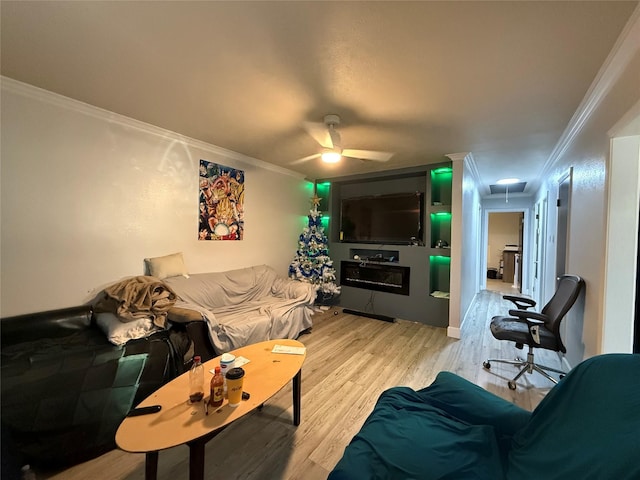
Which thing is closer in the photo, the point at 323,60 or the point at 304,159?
the point at 323,60

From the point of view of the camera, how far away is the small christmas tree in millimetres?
4574


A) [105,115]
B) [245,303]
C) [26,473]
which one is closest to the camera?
[26,473]

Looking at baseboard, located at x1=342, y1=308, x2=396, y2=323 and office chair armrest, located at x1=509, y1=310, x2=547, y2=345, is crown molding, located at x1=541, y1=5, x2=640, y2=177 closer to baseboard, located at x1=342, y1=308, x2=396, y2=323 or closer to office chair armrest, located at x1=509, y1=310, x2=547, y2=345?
office chair armrest, located at x1=509, y1=310, x2=547, y2=345

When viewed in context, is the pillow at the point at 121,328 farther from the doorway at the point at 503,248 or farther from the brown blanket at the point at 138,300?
the doorway at the point at 503,248

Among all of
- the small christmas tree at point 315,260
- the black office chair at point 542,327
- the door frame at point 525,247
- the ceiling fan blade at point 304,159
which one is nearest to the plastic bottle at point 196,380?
the black office chair at point 542,327

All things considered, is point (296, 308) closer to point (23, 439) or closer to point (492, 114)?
point (23, 439)

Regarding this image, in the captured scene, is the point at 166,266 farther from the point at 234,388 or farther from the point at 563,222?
the point at 563,222

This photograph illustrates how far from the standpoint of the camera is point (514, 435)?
112cm

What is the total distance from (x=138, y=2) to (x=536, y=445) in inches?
108

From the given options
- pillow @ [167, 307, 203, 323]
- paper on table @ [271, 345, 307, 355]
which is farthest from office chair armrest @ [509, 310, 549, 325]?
pillow @ [167, 307, 203, 323]

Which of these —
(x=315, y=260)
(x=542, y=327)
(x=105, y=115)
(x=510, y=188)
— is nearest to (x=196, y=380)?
(x=105, y=115)

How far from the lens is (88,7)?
1349 mm

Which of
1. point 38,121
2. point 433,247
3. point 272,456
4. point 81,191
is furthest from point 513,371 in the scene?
point 38,121

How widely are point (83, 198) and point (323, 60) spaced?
2.50m
